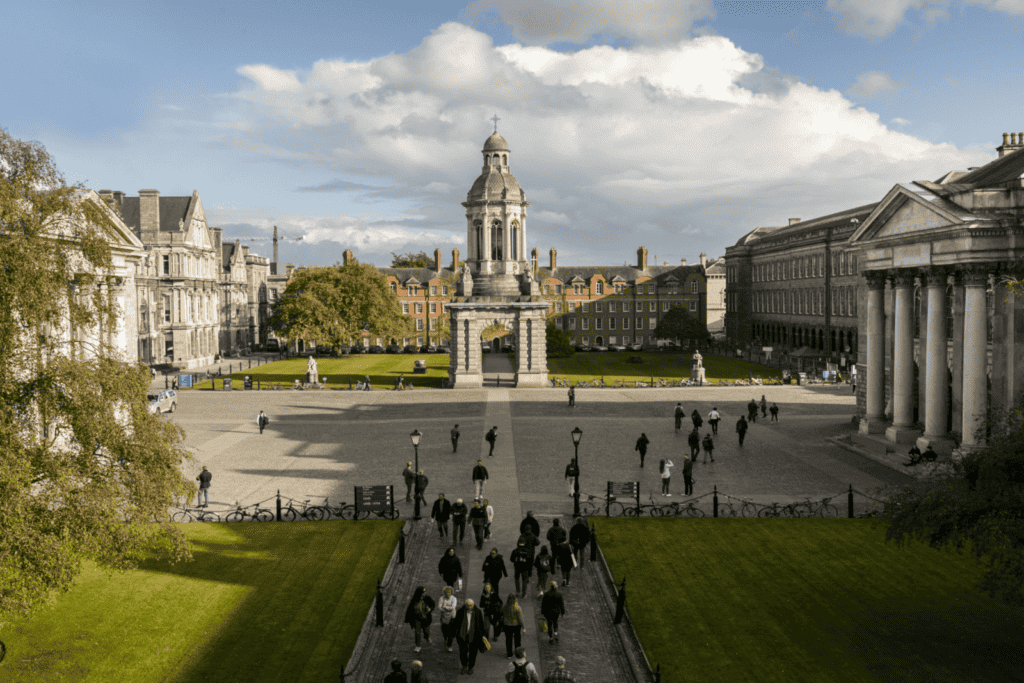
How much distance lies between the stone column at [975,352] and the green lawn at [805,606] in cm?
838

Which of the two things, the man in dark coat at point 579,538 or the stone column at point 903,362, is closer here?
the man in dark coat at point 579,538

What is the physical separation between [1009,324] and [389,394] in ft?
135

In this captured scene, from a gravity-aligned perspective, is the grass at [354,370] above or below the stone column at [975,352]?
below

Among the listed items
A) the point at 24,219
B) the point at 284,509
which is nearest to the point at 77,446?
the point at 24,219

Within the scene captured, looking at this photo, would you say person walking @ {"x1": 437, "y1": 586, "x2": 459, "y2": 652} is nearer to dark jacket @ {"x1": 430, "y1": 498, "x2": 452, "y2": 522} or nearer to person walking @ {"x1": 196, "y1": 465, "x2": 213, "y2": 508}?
dark jacket @ {"x1": 430, "y1": 498, "x2": 452, "y2": 522}

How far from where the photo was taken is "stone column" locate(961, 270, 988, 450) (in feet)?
89.4

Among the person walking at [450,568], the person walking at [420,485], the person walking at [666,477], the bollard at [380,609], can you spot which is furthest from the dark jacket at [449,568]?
the person walking at [666,477]

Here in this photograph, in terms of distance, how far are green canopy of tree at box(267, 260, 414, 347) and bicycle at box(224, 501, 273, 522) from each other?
62.3 metres

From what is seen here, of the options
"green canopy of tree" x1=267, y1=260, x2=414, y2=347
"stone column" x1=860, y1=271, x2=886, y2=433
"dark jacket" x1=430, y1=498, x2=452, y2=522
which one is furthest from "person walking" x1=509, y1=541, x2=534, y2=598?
"green canopy of tree" x1=267, y1=260, x2=414, y2=347

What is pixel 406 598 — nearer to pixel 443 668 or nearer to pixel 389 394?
→ pixel 443 668

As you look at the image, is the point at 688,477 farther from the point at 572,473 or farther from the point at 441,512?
the point at 441,512

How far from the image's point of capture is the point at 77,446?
47.6 feet

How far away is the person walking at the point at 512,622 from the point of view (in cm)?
1370

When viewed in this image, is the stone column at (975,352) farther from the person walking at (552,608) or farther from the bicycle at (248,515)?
the bicycle at (248,515)
